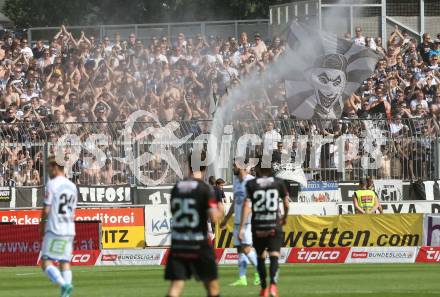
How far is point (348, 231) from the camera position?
99.2 ft

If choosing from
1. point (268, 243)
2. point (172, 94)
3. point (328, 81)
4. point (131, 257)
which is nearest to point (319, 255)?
point (131, 257)

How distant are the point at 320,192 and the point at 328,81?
4.08 metres

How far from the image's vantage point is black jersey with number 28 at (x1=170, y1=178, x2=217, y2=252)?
47.0ft

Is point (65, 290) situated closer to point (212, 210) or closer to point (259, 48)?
point (212, 210)

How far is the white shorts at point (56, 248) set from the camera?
1777 centimetres

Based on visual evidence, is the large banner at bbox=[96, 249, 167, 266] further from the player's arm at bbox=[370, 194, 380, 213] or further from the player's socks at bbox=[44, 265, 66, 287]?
the player's socks at bbox=[44, 265, 66, 287]

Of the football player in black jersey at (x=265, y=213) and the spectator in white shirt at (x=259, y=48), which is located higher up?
the spectator in white shirt at (x=259, y=48)

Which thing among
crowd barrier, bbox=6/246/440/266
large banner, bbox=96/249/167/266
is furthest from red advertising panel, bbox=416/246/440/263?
large banner, bbox=96/249/167/266

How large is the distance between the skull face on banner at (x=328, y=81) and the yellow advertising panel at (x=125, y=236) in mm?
6961

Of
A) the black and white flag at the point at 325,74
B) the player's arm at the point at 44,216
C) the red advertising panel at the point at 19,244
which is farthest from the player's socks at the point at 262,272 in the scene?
the black and white flag at the point at 325,74

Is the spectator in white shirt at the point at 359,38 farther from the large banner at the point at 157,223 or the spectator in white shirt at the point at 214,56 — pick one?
the large banner at the point at 157,223

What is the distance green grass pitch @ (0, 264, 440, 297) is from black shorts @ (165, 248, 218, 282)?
16.7 feet

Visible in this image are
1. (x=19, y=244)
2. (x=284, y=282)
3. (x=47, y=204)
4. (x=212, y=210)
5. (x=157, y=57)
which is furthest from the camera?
(x=157, y=57)

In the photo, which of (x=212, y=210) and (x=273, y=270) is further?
(x=273, y=270)
